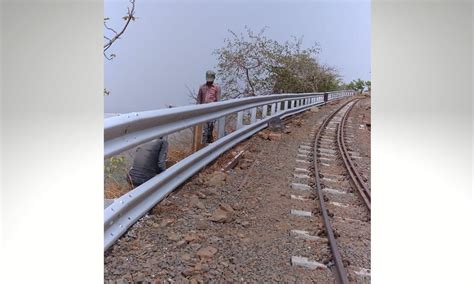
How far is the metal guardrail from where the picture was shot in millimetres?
1529

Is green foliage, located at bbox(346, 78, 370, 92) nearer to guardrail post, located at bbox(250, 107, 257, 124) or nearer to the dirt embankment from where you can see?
the dirt embankment

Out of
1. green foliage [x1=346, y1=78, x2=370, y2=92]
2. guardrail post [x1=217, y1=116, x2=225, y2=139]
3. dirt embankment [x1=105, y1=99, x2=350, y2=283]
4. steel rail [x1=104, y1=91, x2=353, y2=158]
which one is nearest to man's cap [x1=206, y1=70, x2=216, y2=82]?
steel rail [x1=104, y1=91, x2=353, y2=158]

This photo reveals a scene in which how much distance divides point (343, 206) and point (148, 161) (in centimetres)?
84

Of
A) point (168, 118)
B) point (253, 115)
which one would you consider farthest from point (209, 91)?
point (253, 115)

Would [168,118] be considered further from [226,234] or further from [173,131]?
[226,234]

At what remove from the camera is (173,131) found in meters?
1.69

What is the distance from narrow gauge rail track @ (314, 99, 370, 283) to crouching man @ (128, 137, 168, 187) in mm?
692
